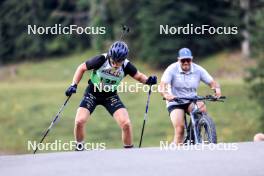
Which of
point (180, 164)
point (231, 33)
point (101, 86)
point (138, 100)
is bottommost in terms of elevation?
point (180, 164)

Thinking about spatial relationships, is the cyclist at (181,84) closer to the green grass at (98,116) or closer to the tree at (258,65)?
the tree at (258,65)

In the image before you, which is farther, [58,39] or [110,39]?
[58,39]

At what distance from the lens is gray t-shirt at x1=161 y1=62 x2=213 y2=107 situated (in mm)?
11992

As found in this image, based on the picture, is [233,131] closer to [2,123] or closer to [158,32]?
[2,123]

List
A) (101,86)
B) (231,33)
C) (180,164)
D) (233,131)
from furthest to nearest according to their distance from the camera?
(231,33) < (233,131) < (101,86) < (180,164)

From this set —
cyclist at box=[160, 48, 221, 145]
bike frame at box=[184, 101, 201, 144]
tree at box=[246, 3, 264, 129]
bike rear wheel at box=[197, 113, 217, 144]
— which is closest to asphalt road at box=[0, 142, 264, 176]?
bike rear wheel at box=[197, 113, 217, 144]

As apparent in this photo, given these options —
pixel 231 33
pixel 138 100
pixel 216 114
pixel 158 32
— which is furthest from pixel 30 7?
pixel 216 114

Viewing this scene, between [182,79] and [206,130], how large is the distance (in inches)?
51.8

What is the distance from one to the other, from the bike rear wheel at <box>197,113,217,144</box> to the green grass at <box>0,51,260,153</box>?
2295 cm

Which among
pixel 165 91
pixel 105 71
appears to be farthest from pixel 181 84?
pixel 105 71

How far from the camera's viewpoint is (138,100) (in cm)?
4562

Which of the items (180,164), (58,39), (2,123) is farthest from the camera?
(58,39)

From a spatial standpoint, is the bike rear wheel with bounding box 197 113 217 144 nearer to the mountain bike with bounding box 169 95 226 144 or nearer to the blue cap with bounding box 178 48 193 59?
the mountain bike with bounding box 169 95 226 144

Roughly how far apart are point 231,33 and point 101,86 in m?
44.2
